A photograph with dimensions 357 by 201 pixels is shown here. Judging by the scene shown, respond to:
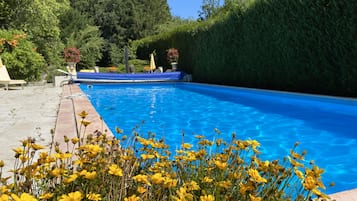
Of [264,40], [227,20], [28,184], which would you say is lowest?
[28,184]

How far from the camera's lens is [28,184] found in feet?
4.21

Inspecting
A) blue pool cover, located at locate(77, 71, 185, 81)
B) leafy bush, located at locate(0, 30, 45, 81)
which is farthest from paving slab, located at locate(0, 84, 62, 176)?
blue pool cover, located at locate(77, 71, 185, 81)

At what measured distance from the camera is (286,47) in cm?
991

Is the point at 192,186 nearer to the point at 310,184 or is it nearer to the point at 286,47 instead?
the point at 310,184

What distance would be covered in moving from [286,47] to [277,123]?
432 centimetres

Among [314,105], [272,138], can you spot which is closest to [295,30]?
[314,105]

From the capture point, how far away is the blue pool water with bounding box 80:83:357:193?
4.20m

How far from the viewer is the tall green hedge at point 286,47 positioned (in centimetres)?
794

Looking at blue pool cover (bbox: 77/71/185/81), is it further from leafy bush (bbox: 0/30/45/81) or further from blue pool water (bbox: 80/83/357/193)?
blue pool water (bbox: 80/83/357/193)

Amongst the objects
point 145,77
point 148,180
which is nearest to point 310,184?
point 148,180

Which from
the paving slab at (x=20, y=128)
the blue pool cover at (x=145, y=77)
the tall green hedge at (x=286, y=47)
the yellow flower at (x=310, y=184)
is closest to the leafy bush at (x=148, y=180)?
the yellow flower at (x=310, y=184)

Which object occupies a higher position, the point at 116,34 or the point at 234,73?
the point at 116,34

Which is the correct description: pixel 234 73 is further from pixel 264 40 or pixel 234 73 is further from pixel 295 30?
pixel 295 30

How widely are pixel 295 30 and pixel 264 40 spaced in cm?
166
